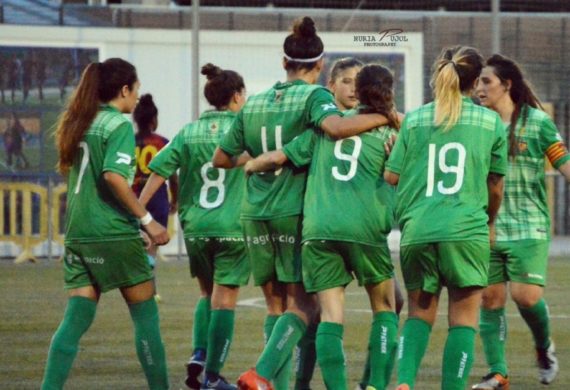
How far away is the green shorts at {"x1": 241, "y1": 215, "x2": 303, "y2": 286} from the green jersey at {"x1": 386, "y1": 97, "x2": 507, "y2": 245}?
0.66m

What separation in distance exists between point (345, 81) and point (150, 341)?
203 centimetres

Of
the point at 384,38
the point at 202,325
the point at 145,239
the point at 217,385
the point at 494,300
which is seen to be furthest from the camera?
the point at 384,38

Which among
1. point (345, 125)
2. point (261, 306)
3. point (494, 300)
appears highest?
point (345, 125)

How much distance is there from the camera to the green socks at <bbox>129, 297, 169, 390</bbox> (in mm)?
8953

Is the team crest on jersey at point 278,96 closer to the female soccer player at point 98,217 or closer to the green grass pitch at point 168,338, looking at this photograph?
the female soccer player at point 98,217

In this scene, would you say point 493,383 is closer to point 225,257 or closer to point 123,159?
point 225,257

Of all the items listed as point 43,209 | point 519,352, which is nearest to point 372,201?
point 519,352

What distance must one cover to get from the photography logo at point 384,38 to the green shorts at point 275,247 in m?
14.4

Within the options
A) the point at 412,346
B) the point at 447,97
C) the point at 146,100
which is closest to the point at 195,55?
the point at 146,100

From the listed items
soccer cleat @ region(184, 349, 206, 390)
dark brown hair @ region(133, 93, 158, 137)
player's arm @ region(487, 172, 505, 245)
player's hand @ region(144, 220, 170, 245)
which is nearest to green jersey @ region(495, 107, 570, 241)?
player's arm @ region(487, 172, 505, 245)

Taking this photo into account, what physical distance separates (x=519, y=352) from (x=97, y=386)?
348cm

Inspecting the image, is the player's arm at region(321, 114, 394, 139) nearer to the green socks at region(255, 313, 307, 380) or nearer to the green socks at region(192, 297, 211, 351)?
the green socks at region(255, 313, 307, 380)

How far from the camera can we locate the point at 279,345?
8.58 metres

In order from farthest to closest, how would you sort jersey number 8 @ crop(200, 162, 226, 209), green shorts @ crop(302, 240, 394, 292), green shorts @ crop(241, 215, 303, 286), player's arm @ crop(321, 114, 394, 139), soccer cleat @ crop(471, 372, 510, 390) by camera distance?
1. jersey number 8 @ crop(200, 162, 226, 209)
2. soccer cleat @ crop(471, 372, 510, 390)
3. green shorts @ crop(241, 215, 303, 286)
4. green shorts @ crop(302, 240, 394, 292)
5. player's arm @ crop(321, 114, 394, 139)
